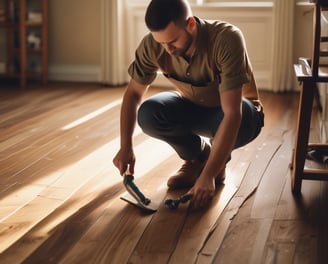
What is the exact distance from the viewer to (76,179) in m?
2.35

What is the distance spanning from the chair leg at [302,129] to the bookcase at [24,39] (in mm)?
2667

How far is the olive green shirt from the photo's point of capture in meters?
1.91

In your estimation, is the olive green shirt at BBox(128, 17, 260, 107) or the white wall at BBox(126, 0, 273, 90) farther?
the white wall at BBox(126, 0, 273, 90)

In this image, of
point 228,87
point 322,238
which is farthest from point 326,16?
point 322,238

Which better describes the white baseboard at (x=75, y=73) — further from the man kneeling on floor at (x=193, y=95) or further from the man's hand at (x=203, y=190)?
the man's hand at (x=203, y=190)

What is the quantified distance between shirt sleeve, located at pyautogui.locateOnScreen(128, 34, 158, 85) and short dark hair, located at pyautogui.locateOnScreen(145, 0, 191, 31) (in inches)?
6.8

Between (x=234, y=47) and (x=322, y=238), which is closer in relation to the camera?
(x=322, y=238)

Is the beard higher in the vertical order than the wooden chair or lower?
higher

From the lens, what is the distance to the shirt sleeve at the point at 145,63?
202 centimetres

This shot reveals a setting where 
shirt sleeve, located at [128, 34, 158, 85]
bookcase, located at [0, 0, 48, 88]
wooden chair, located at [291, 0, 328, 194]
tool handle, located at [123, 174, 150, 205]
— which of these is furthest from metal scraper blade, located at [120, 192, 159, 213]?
bookcase, located at [0, 0, 48, 88]

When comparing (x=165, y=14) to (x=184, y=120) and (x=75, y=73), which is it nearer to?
(x=184, y=120)

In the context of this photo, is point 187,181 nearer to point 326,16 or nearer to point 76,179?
point 76,179

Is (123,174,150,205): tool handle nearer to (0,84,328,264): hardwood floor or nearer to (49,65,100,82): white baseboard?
(0,84,328,264): hardwood floor

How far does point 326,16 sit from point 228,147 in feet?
4.60
